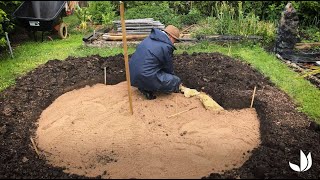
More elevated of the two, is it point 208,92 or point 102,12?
point 102,12

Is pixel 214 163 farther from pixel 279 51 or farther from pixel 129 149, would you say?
pixel 279 51

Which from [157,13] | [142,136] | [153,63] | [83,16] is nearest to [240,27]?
[157,13]

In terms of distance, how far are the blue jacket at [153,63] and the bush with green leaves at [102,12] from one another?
4.55 m

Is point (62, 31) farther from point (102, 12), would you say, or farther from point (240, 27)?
point (240, 27)

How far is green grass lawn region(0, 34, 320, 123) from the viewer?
5.69 metres

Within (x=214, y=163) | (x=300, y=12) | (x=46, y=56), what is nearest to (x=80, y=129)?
(x=214, y=163)

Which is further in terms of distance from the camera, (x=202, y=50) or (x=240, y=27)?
(x=240, y=27)

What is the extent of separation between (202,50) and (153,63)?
2.68 metres

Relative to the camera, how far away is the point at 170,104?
5.54 m

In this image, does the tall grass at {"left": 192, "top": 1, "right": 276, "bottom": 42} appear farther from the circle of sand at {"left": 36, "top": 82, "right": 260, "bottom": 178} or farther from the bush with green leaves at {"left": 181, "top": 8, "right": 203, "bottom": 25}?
the circle of sand at {"left": 36, "top": 82, "right": 260, "bottom": 178}

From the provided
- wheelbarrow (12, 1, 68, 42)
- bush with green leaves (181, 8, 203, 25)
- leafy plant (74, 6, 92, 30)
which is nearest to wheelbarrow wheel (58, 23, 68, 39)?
wheelbarrow (12, 1, 68, 42)

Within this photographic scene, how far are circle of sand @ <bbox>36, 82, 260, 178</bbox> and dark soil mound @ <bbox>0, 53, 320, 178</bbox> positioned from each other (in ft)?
0.65

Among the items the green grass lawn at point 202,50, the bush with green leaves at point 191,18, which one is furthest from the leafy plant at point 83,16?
the bush with green leaves at point 191,18

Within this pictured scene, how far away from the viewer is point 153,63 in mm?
5387
